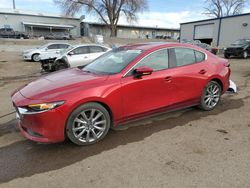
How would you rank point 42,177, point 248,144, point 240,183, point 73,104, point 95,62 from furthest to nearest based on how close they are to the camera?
point 95,62, point 248,144, point 73,104, point 42,177, point 240,183

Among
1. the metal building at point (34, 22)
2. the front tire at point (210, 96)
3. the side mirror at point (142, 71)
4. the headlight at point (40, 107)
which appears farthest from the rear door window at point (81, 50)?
the metal building at point (34, 22)

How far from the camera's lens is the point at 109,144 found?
356 cm

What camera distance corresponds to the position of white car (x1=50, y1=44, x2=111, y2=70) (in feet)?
34.9

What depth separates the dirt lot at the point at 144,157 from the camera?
2688 mm

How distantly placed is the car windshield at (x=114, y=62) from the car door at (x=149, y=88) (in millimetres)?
219

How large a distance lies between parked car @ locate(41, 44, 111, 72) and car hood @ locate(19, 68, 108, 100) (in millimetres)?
6962

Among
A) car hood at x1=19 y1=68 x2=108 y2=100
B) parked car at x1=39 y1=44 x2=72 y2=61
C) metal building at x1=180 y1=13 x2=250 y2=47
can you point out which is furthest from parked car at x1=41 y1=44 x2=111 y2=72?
metal building at x1=180 y1=13 x2=250 y2=47

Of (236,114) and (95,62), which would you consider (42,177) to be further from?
(236,114)

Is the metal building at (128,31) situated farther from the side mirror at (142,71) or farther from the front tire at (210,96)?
the side mirror at (142,71)

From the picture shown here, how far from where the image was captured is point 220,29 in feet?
100.0

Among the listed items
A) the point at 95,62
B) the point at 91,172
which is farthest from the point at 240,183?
the point at 95,62

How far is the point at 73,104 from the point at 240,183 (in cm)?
233

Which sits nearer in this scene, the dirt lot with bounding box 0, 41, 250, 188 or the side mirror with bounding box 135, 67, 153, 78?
the dirt lot with bounding box 0, 41, 250, 188

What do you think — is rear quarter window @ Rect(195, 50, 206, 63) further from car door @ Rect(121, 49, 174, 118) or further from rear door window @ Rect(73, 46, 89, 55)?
rear door window @ Rect(73, 46, 89, 55)
